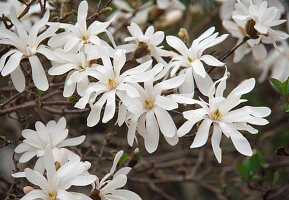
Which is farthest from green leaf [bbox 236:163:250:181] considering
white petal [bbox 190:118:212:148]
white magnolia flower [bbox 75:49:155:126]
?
white magnolia flower [bbox 75:49:155:126]

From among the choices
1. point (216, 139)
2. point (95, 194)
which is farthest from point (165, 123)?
point (95, 194)

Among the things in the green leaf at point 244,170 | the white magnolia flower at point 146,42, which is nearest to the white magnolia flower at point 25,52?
the white magnolia flower at point 146,42

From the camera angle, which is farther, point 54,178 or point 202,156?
point 202,156

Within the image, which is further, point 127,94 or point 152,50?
point 152,50

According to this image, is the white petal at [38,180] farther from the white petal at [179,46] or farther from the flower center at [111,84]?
the white petal at [179,46]

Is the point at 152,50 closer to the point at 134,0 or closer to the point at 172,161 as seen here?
the point at 134,0

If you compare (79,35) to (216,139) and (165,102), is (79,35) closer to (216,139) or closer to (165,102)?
(165,102)

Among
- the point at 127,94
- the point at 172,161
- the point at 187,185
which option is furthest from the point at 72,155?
the point at 187,185
